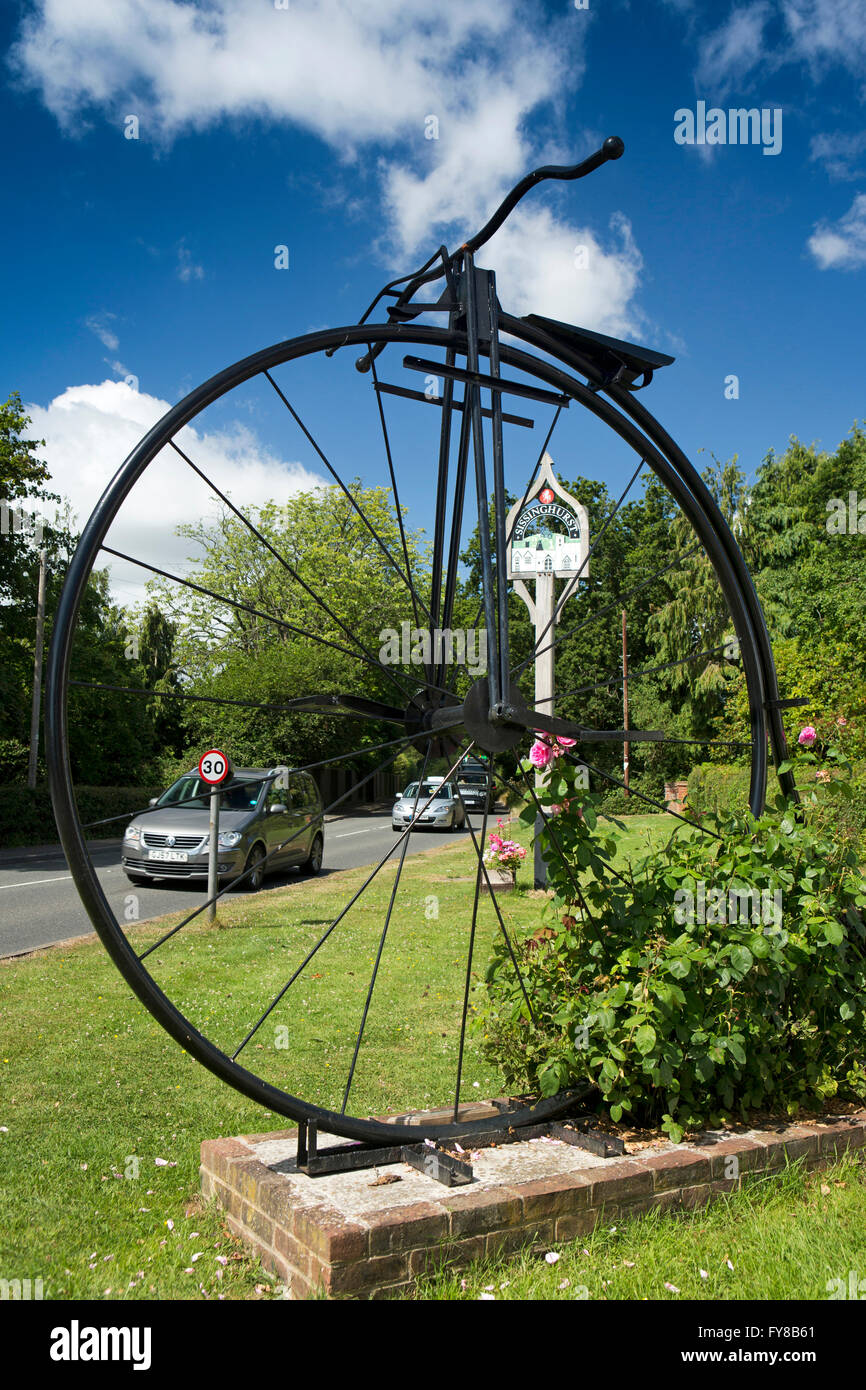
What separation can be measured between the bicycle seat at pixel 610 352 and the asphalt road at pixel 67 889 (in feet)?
18.0

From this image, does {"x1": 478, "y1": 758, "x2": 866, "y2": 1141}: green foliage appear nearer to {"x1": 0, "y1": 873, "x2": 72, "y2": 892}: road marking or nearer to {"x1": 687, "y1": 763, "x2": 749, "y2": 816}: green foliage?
{"x1": 0, "y1": 873, "x2": 72, "y2": 892}: road marking

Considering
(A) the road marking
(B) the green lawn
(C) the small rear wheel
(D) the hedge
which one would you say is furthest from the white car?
(B) the green lawn

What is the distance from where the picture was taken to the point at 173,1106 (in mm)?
4355

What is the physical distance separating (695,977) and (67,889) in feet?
35.8

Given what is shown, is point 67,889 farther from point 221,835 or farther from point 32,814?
point 32,814

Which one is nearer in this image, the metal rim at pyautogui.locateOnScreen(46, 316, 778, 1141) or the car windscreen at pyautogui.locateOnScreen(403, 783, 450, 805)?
the metal rim at pyautogui.locateOnScreen(46, 316, 778, 1141)

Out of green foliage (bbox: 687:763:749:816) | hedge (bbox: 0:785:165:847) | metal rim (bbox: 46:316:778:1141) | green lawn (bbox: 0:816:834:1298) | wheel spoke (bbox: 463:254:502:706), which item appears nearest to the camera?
metal rim (bbox: 46:316:778:1141)

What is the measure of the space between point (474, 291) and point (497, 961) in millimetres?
2473

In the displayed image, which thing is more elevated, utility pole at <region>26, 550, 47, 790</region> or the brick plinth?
utility pole at <region>26, 550, 47, 790</region>

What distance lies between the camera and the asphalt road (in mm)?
9414

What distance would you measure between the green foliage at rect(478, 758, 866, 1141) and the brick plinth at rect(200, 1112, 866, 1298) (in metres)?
0.18

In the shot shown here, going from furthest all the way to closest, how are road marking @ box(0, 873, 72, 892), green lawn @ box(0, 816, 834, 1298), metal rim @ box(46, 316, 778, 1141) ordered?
road marking @ box(0, 873, 72, 892) → green lawn @ box(0, 816, 834, 1298) → metal rim @ box(46, 316, 778, 1141)

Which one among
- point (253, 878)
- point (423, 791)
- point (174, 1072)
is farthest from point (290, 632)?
point (174, 1072)

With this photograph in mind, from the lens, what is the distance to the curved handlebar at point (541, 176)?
3246 mm
